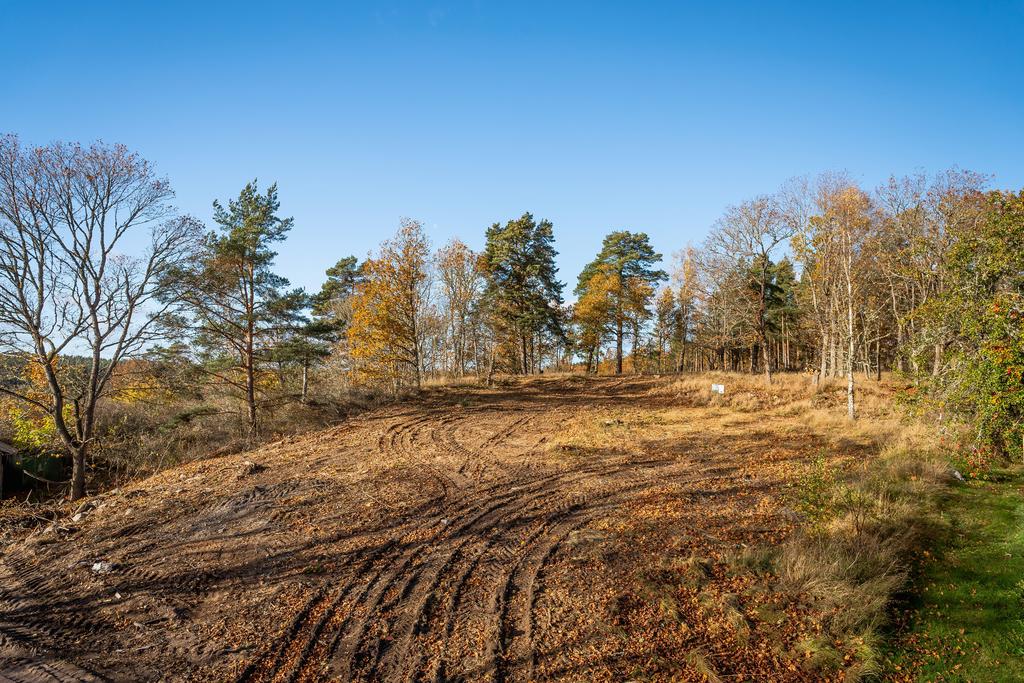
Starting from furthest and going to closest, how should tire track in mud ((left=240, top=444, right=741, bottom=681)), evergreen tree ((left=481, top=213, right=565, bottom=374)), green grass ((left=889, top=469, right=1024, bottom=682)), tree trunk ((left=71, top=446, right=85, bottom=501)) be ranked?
1. evergreen tree ((left=481, top=213, right=565, bottom=374))
2. tree trunk ((left=71, top=446, right=85, bottom=501))
3. tire track in mud ((left=240, top=444, right=741, bottom=681))
4. green grass ((left=889, top=469, right=1024, bottom=682))

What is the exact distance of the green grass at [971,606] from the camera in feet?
17.4

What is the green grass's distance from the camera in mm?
5301

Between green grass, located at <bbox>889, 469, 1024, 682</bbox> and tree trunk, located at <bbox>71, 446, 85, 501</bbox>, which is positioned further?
tree trunk, located at <bbox>71, 446, 85, 501</bbox>

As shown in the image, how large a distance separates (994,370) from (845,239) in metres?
12.2

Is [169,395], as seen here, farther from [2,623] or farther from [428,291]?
[428,291]

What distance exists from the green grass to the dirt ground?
4.45 feet

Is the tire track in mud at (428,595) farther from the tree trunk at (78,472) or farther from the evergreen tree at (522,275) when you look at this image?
the evergreen tree at (522,275)

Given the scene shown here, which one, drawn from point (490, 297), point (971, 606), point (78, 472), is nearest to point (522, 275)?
point (490, 297)

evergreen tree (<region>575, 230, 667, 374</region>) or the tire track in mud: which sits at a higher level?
evergreen tree (<region>575, 230, 667, 374</region>)

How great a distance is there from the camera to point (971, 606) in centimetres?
621

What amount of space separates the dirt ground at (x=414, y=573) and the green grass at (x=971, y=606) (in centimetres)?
136

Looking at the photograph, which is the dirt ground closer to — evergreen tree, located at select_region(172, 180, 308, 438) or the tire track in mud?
the tire track in mud

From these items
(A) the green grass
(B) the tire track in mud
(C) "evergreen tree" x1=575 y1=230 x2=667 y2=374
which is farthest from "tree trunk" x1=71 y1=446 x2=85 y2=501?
(C) "evergreen tree" x1=575 y1=230 x2=667 y2=374

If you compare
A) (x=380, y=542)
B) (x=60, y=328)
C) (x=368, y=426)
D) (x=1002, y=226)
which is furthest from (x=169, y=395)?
(x=1002, y=226)
